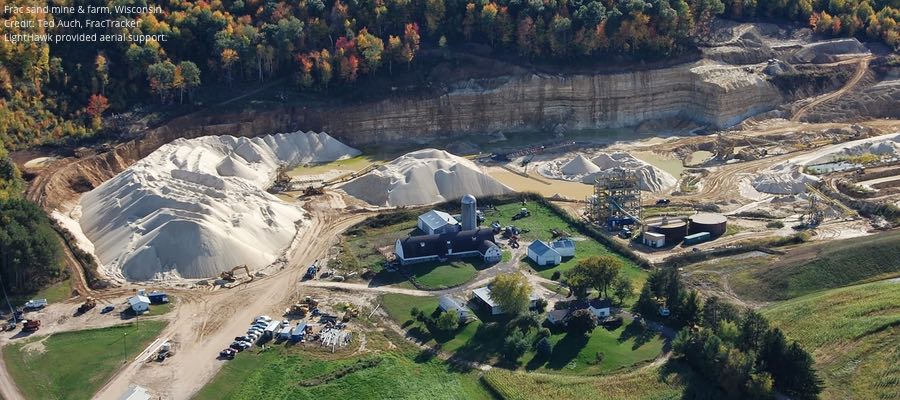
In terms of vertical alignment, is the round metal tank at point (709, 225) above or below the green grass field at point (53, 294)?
above

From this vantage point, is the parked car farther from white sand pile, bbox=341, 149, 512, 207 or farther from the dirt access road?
white sand pile, bbox=341, 149, 512, 207

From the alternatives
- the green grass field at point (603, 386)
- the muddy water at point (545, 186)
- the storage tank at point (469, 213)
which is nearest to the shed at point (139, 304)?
the green grass field at point (603, 386)

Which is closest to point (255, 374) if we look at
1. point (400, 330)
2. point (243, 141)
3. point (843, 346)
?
point (400, 330)

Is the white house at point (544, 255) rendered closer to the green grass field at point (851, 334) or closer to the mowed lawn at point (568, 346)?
the mowed lawn at point (568, 346)

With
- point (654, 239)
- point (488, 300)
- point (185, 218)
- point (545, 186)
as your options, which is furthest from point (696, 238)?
point (185, 218)

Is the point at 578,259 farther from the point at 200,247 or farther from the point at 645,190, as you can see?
the point at 200,247

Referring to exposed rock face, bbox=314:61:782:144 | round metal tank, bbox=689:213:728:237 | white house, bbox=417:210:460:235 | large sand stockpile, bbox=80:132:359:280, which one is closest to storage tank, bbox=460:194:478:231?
white house, bbox=417:210:460:235

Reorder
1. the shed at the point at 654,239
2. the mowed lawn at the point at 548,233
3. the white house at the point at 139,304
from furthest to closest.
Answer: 1. the shed at the point at 654,239
2. the mowed lawn at the point at 548,233
3. the white house at the point at 139,304

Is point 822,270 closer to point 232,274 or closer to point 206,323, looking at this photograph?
point 232,274
